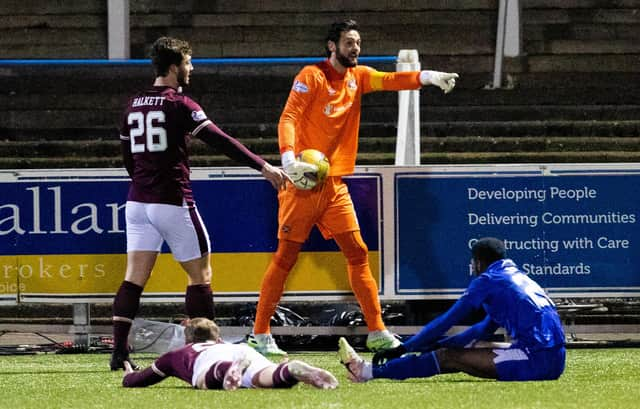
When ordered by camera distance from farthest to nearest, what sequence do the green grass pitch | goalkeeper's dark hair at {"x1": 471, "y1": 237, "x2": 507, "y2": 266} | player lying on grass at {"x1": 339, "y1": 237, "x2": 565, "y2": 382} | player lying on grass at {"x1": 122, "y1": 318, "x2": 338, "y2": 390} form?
goalkeeper's dark hair at {"x1": 471, "y1": 237, "x2": 507, "y2": 266}, player lying on grass at {"x1": 339, "y1": 237, "x2": 565, "y2": 382}, player lying on grass at {"x1": 122, "y1": 318, "x2": 338, "y2": 390}, the green grass pitch

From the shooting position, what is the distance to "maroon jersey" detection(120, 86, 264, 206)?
977 centimetres

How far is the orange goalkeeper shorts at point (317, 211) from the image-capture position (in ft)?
35.2

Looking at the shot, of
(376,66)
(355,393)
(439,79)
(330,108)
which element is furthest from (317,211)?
(376,66)

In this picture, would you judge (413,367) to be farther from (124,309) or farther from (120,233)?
(120,233)

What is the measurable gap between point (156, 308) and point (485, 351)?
17.9 ft

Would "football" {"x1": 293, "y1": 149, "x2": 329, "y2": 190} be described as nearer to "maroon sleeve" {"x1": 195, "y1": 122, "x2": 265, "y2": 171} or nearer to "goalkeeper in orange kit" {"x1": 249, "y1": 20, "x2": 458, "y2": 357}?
"goalkeeper in orange kit" {"x1": 249, "y1": 20, "x2": 458, "y2": 357}

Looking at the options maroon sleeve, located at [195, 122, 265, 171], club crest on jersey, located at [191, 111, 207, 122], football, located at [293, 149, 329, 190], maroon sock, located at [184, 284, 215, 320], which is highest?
club crest on jersey, located at [191, 111, 207, 122]

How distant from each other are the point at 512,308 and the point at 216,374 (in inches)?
64.2

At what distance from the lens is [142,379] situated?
8.57 metres

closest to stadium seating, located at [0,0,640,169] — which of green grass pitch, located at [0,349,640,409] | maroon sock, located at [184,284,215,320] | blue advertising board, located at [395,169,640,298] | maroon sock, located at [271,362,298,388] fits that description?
blue advertising board, located at [395,169,640,298]

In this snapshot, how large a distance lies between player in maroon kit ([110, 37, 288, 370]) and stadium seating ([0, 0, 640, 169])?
4.83 meters

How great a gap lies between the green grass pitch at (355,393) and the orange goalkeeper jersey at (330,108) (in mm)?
1575


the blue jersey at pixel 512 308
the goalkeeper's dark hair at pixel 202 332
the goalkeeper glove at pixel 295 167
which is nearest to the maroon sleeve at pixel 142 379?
A: the goalkeeper's dark hair at pixel 202 332

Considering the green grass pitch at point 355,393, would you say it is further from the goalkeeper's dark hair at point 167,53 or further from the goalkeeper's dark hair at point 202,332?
the goalkeeper's dark hair at point 167,53
